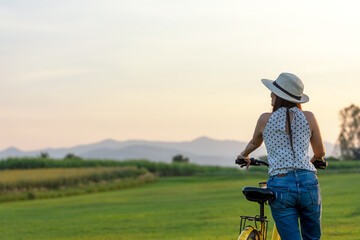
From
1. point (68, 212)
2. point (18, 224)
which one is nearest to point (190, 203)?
point (68, 212)

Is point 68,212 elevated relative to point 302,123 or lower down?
lower down

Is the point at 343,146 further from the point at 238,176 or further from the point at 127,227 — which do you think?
the point at 127,227

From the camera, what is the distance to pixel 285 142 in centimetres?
555

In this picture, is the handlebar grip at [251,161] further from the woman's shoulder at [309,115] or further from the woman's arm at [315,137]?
the woman's shoulder at [309,115]

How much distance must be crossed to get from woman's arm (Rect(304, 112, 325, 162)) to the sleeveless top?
0.16ft

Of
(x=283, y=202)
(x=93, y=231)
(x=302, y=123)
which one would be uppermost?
(x=302, y=123)

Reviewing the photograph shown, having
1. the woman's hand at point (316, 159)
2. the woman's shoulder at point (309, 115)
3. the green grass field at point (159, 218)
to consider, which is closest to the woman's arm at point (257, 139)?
the woman's shoulder at point (309, 115)

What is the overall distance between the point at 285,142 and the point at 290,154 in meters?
0.11

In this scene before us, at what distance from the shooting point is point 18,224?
1914cm

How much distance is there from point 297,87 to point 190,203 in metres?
18.6

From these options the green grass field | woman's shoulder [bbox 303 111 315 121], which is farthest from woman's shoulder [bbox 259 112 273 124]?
the green grass field

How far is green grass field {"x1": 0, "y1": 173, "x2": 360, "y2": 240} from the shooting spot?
49.0ft

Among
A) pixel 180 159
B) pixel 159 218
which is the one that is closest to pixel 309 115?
pixel 159 218

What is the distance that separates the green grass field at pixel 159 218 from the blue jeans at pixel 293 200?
6654 millimetres
